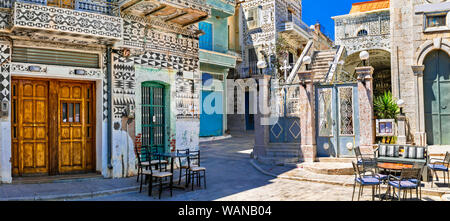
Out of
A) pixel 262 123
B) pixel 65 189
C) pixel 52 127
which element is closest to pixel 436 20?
pixel 262 123

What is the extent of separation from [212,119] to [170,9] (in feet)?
42.9

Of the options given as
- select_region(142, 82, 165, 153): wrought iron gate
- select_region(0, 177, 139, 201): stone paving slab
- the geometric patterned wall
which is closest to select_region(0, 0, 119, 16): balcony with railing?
the geometric patterned wall

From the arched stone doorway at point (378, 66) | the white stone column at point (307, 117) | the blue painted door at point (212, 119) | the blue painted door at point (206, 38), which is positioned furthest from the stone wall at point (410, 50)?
the blue painted door at point (212, 119)

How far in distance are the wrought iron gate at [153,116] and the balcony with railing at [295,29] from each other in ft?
52.0

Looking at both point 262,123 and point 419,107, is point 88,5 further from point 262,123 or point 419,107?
point 419,107

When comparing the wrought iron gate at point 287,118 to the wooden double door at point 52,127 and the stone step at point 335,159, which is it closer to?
the stone step at point 335,159

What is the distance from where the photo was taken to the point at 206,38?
74.2 ft

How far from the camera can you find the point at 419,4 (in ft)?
47.0

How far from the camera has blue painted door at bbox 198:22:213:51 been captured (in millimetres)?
22312

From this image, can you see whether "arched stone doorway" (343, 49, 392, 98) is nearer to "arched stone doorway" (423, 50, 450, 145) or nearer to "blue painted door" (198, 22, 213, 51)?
"arched stone doorway" (423, 50, 450, 145)

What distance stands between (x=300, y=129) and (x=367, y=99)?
2.53 m

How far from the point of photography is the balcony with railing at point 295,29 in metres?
25.4

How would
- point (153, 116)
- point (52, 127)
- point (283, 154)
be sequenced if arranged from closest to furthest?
1. point (52, 127)
2. point (153, 116)
3. point (283, 154)

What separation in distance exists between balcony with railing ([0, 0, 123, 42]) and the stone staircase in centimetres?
1141
